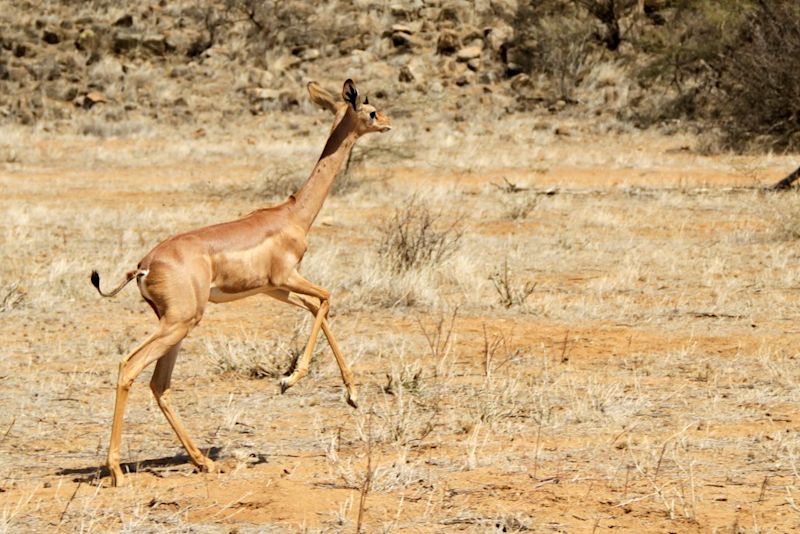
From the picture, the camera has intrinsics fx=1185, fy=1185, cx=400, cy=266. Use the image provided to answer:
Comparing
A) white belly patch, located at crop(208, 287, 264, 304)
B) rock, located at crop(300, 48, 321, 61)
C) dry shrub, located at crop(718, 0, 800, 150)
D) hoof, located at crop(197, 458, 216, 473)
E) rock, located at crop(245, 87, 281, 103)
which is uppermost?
white belly patch, located at crop(208, 287, 264, 304)

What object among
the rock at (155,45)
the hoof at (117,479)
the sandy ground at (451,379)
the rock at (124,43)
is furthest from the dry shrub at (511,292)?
the rock at (124,43)

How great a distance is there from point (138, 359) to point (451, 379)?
2770 millimetres

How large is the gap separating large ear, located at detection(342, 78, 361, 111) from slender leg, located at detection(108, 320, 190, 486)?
198 centimetres

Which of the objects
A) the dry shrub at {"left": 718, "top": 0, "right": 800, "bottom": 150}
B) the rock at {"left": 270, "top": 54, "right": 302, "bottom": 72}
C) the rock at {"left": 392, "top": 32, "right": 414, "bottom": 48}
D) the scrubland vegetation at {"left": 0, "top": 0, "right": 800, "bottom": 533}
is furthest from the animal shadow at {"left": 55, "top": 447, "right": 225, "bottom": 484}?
the rock at {"left": 392, "top": 32, "right": 414, "bottom": 48}

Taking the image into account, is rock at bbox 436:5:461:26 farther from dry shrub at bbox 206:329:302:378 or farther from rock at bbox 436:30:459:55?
dry shrub at bbox 206:329:302:378

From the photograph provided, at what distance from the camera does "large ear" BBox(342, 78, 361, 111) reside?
22.9 ft

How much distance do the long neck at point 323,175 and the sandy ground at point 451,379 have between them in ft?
3.79

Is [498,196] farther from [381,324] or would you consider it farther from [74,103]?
[74,103]

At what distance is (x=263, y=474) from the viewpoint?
5781 millimetres

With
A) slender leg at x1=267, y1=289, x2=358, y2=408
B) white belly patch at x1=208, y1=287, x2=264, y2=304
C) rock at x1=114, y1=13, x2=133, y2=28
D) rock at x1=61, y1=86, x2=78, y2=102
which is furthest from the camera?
rock at x1=114, y1=13, x2=133, y2=28

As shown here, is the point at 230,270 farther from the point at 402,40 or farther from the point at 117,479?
the point at 402,40

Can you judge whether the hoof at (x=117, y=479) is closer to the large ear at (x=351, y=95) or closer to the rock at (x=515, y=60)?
the large ear at (x=351, y=95)

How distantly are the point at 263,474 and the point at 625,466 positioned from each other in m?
1.77

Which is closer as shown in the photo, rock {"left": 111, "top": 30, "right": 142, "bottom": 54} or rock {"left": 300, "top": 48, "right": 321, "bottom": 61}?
rock {"left": 300, "top": 48, "right": 321, "bottom": 61}
